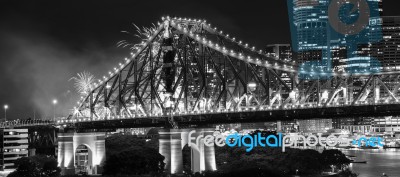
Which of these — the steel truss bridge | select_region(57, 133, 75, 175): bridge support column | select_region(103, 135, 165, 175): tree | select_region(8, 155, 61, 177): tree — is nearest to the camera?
the steel truss bridge

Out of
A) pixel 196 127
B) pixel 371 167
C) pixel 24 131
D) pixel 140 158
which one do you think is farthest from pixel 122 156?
pixel 371 167

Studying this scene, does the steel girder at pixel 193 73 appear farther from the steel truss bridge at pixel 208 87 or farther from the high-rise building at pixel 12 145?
the high-rise building at pixel 12 145

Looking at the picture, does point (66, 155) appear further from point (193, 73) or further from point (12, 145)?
point (12, 145)

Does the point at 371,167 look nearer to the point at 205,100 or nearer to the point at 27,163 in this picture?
the point at 205,100

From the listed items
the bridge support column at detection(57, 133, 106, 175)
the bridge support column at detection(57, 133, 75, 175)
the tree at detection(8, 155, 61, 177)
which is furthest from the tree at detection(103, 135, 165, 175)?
the tree at detection(8, 155, 61, 177)

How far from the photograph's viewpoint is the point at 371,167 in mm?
121500

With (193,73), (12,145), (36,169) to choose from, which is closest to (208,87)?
(193,73)

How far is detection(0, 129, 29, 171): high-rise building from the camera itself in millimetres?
108938

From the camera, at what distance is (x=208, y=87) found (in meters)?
90.8

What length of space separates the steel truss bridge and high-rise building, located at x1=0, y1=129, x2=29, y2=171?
52.8 feet

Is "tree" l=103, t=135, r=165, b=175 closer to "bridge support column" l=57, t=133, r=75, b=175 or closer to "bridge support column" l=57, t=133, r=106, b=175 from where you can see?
"bridge support column" l=57, t=133, r=106, b=175

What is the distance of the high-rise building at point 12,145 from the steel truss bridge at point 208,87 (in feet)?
52.8

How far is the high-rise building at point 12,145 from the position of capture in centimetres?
10894

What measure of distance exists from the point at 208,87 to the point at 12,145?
35749 mm
